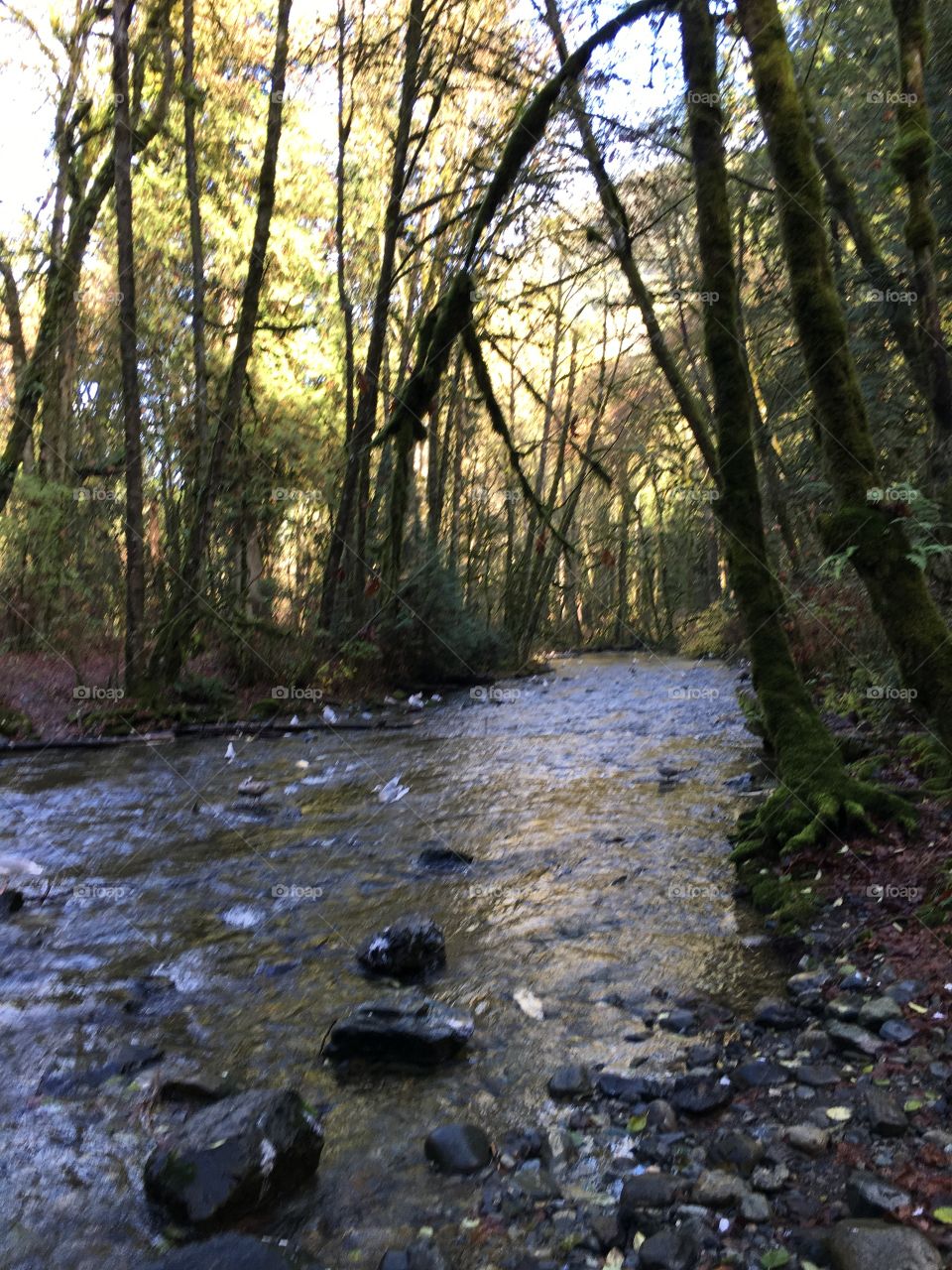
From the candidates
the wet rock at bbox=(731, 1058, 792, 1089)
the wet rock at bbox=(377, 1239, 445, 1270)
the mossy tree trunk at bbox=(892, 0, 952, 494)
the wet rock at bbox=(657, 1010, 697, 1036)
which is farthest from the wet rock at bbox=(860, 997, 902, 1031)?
the mossy tree trunk at bbox=(892, 0, 952, 494)

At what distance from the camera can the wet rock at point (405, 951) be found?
464 cm

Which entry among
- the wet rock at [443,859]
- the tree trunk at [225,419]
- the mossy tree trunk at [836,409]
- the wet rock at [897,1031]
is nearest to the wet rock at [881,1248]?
the wet rock at [897,1031]

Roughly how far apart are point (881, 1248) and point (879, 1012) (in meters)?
1.45

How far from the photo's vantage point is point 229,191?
747 inches

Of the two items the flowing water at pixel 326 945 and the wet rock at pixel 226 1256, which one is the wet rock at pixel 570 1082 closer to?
the flowing water at pixel 326 945

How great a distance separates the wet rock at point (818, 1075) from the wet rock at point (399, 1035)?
1.38m

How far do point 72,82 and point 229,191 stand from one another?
3.31 m

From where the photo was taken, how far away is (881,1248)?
2289 mm

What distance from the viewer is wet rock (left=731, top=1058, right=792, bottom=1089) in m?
3.32

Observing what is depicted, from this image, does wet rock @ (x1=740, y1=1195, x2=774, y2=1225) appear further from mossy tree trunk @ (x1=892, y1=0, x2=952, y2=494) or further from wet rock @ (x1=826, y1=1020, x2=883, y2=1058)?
mossy tree trunk @ (x1=892, y1=0, x2=952, y2=494)

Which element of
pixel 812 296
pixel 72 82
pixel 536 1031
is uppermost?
pixel 72 82

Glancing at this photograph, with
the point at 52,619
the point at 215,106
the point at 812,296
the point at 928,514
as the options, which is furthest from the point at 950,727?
the point at 215,106

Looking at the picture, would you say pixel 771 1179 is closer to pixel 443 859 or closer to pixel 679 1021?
pixel 679 1021

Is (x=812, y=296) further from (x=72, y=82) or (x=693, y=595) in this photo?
(x=693, y=595)
